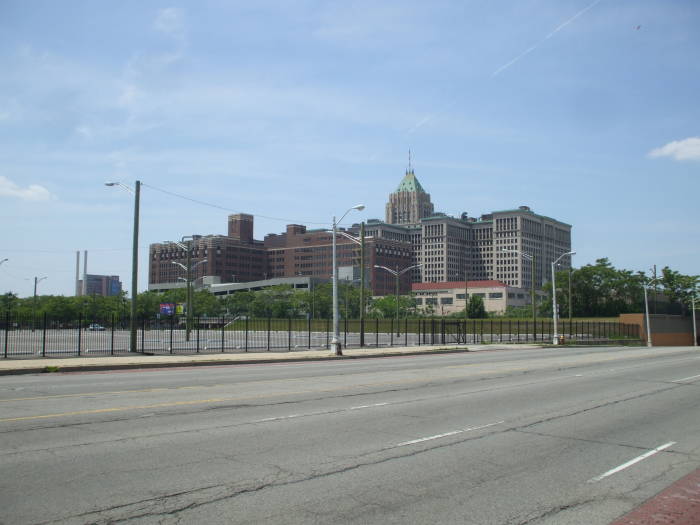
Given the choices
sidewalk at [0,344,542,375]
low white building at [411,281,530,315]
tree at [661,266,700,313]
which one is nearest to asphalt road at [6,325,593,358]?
sidewalk at [0,344,542,375]

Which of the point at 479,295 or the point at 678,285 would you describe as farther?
the point at 479,295

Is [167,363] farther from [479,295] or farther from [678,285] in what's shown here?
[479,295]

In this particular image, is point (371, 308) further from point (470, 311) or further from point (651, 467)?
point (651, 467)

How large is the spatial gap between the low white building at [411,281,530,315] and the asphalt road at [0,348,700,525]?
559 ft

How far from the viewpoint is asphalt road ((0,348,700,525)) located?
639 cm

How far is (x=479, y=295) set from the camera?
181 m

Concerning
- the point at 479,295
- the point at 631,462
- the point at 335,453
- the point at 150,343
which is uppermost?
the point at 479,295

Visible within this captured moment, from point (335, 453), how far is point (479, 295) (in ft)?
579

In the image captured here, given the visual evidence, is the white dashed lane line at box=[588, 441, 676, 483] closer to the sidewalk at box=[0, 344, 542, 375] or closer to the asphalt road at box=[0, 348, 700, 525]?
the asphalt road at box=[0, 348, 700, 525]

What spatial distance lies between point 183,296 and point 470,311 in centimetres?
5311

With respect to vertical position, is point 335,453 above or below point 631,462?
above

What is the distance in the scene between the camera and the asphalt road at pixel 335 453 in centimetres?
639

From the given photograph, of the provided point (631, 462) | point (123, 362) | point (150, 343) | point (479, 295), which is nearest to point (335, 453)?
point (631, 462)

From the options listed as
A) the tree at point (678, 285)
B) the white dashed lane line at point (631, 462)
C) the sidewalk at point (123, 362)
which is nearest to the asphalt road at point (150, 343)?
the sidewalk at point (123, 362)
